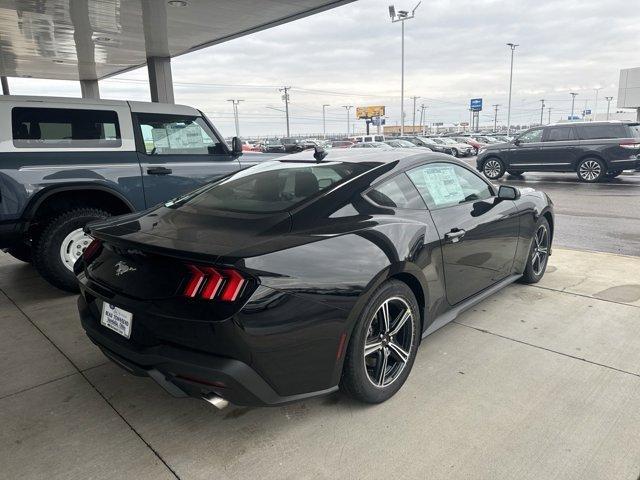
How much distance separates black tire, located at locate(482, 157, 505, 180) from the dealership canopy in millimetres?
9270

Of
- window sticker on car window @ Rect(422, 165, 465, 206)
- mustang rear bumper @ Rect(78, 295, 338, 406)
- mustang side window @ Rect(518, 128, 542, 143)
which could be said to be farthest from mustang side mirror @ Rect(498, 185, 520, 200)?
mustang side window @ Rect(518, 128, 542, 143)

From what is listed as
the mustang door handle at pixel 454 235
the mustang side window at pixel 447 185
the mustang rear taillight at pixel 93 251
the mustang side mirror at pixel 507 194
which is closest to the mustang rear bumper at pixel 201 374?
the mustang rear taillight at pixel 93 251

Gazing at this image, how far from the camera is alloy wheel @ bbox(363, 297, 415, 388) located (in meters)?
2.76

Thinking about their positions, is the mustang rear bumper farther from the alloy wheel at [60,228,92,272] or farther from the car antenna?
the alloy wheel at [60,228,92,272]

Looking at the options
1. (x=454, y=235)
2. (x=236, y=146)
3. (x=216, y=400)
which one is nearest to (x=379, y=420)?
(x=216, y=400)

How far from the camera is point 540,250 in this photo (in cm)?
488

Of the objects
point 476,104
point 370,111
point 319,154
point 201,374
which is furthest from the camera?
point 370,111

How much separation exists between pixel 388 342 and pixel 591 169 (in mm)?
14363

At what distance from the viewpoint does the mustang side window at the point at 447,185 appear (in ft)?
11.0

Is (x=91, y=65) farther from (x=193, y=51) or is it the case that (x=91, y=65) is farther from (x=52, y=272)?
(x=52, y=272)

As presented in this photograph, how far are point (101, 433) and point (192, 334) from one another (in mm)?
925

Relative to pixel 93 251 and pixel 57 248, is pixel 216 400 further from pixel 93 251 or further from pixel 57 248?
pixel 57 248

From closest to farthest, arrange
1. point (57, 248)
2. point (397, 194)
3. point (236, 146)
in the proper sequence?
1. point (397, 194)
2. point (57, 248)
3. point (236, 146)

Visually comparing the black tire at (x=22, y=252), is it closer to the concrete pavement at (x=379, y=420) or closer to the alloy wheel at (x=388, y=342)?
the concrete pavement at (x=379, y=420)
